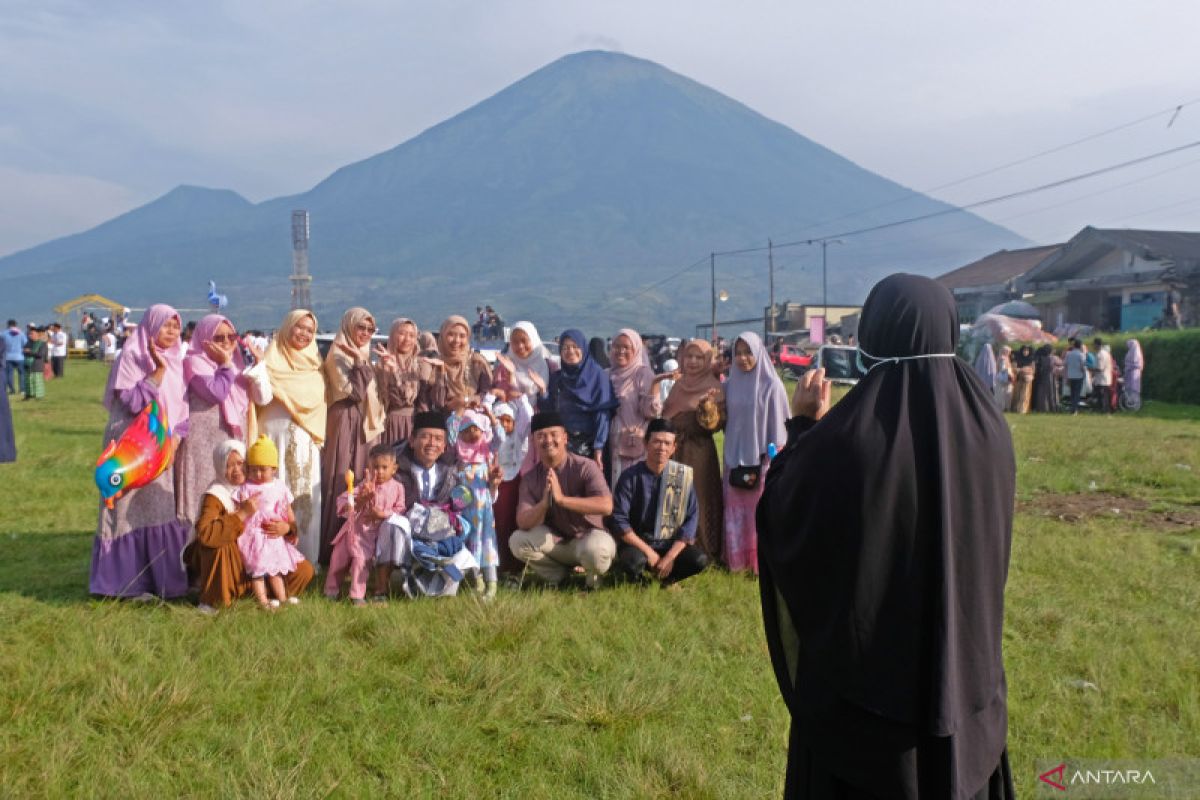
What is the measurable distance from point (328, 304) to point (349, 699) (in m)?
168

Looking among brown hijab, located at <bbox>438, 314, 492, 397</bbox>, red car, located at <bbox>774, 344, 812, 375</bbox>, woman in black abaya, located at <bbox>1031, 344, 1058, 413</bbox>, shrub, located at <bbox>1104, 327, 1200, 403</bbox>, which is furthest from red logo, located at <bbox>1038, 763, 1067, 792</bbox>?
red car, located at <bbox>774, 344, 812, 375</bbox>

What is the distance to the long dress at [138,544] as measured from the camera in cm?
522

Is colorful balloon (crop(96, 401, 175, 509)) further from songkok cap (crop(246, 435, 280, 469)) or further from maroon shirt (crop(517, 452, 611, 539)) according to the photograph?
maroon shirt (crop(517, 452, 611, 539))

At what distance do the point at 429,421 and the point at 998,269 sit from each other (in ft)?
115

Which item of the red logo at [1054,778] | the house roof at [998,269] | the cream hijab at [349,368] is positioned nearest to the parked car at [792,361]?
the house roof at [998,269]

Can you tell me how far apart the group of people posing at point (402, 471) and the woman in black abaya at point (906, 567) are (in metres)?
3.44

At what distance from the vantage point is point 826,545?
2053 mm

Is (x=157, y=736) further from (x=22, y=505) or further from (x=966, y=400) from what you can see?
(x=22, y=505)

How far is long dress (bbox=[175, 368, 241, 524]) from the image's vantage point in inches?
216

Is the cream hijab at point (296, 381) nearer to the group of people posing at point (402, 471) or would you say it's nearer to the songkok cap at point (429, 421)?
the group of people posing at point (402, 471)

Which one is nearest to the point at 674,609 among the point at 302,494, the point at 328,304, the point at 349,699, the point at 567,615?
the point at 567,615

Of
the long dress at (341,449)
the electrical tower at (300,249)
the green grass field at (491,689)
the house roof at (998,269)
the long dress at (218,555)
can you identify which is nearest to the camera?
the green grass field at (491,689)

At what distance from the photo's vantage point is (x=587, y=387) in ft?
21.4

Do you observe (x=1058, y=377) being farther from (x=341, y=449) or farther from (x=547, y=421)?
(x=341, y=449)
